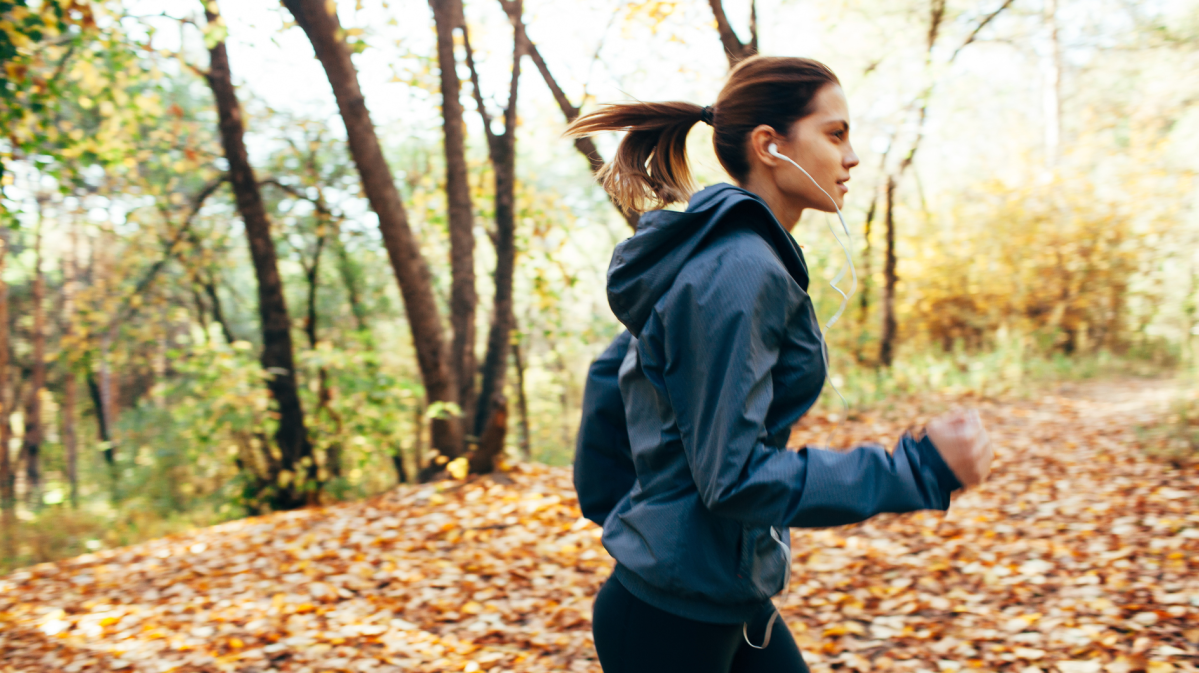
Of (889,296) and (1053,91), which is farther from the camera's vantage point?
(1053,91)

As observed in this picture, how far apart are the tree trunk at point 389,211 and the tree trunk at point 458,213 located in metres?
0.33

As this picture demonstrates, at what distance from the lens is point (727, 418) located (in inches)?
43.3

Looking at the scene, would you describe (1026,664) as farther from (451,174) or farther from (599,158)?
(451,174)

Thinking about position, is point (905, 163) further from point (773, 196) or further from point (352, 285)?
point (773, 196)

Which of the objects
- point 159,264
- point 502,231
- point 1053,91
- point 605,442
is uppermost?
point 1053,91

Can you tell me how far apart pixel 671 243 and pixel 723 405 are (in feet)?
1.11

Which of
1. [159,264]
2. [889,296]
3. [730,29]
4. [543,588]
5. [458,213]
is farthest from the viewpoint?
[889,296]

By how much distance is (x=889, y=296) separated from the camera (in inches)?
478

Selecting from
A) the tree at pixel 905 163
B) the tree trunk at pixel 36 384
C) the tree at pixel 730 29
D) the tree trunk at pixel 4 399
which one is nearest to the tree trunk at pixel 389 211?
the tree at pixel 730 29

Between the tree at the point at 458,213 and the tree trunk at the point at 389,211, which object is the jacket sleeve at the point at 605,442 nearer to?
the tree trunk at the point at 389,211

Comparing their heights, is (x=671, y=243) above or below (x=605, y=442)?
above

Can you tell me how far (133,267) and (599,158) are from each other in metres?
11.9

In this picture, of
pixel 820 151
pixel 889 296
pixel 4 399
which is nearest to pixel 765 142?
pixel 820 151

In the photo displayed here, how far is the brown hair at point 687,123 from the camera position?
1.49 metres
